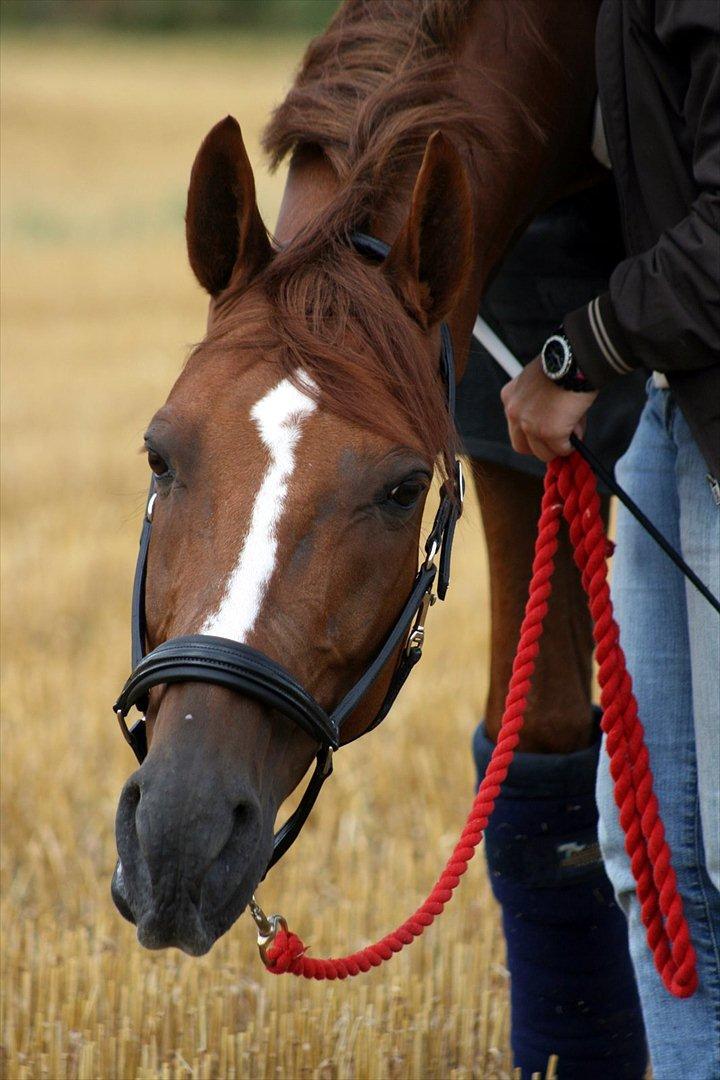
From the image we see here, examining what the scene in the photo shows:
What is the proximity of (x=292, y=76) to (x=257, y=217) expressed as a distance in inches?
26.1

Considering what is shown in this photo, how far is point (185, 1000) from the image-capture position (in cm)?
325

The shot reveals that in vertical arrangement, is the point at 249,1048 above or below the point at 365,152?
below

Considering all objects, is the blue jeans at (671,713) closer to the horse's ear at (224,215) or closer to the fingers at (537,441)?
the fingers at (537,441)

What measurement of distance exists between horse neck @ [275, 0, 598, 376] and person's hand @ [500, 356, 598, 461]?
123 millimetres

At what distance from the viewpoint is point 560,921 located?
3.09 meters

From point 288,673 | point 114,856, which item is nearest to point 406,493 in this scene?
point 288,673

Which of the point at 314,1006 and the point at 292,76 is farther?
the point at 314,1006

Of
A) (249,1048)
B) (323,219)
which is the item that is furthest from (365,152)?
(249,1048)

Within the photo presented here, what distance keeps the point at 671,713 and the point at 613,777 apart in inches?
6.4

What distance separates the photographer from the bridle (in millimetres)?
1863

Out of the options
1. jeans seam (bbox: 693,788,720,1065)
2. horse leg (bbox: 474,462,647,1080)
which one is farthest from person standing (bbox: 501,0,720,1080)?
horse leg (bbox: 474,462,647,1080)

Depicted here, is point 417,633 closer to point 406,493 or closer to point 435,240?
point 406,493

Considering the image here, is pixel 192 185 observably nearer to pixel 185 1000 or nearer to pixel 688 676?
pixel 688 676

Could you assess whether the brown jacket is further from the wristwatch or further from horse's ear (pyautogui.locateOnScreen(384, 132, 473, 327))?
horse's ear (pyautogui.locateOnScreen(384, 132, 473, 327))
